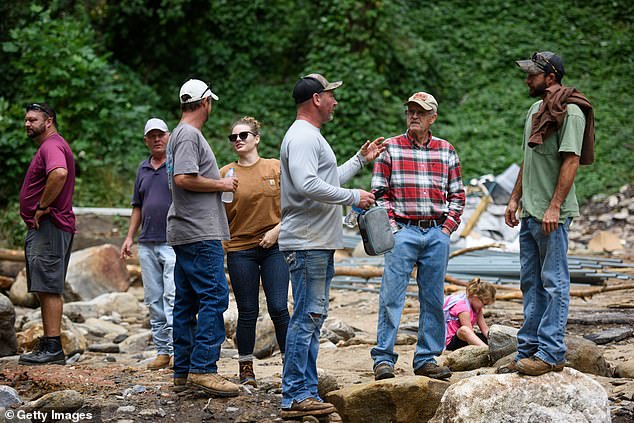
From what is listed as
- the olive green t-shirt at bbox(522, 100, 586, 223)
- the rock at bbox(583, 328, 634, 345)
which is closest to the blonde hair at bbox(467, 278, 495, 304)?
the rock at bbox(583, 328, 634, 345)

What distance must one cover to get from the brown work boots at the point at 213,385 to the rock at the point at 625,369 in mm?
2711

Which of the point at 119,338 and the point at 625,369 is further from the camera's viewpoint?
the point at 119,338

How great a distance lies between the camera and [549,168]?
5168 millimetres

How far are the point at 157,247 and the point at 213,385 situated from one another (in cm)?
196

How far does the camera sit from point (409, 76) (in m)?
18.7

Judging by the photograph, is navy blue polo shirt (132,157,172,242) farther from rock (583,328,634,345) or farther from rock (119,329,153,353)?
rock (583,328,634,345)

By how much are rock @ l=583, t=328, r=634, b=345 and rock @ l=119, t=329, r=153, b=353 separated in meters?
4.36

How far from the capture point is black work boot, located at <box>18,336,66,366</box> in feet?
22.2

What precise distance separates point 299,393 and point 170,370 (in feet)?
6.16

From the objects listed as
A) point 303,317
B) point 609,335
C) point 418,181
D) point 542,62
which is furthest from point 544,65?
point 609,335

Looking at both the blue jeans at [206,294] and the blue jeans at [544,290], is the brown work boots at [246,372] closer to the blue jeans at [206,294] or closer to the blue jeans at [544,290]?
the blue jeans at [206,294]

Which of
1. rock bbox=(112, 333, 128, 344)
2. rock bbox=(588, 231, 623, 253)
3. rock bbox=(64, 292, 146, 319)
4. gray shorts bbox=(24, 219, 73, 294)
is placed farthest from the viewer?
rock bbox=(588, 231, 623, 253)

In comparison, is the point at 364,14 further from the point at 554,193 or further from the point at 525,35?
the point at 554,193

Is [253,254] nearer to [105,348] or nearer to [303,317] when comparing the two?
[303,317]
